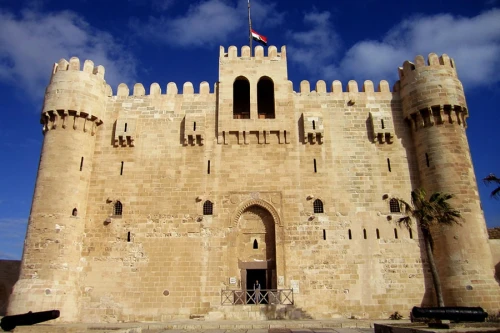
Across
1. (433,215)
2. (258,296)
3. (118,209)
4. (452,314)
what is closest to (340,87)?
(433,215)

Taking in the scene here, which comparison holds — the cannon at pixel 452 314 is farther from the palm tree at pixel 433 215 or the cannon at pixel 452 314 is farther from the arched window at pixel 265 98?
the arched window at pixel 265 98

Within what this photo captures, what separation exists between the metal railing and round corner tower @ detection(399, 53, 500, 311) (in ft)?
20.6

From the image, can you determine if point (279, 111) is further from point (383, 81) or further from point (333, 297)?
point (333, 297)

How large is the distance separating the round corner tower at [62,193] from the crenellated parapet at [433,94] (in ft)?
48.4

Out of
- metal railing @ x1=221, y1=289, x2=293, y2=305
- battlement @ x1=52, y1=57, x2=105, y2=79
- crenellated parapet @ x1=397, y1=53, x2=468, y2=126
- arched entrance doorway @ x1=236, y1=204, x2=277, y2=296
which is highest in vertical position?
battlement @ x1=52, y1=57, x2=105, y2=79

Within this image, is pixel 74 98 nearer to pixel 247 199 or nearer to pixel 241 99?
pixel 241 99

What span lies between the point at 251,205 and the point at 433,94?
9692mm

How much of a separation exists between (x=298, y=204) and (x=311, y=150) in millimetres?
2672

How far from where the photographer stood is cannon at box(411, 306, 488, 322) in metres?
8.30

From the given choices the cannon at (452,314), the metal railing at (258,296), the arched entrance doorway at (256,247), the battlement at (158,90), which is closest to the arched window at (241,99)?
the battlement at (158,90)

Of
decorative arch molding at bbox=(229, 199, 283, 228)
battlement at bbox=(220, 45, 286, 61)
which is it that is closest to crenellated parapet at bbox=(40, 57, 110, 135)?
battlement at bbox=(220, 45, 286, 61)

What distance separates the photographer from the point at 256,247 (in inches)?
693

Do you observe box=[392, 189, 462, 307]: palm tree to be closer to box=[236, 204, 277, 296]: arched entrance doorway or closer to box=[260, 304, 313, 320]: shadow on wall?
box=[260, 304, 313, 320]: shadow on wall

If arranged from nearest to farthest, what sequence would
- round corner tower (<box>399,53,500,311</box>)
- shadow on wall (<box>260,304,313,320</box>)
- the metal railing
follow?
shadow on wall (<box>260,304,313,320</box>)
round corner tower (<box>399,53,500,311</box>)
the metal railing
